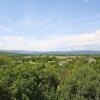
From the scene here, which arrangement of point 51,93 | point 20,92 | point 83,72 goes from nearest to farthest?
point 20,92
point 51,93
point 83,72

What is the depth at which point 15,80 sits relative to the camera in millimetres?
29938

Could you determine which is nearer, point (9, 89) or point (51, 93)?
point (9, 89)

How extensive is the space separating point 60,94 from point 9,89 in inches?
266

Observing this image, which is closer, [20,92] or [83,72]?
[20,92]

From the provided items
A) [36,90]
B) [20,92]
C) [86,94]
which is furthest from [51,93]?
[86,94]

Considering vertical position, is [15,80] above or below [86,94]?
above

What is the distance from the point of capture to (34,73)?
33.8 meters

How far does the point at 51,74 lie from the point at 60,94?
608cm

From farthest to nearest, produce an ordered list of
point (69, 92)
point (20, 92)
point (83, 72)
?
point (83, 72) → point (69, 92) → point (20, 92)

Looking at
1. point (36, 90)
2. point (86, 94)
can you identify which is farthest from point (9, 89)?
point (86, 94)

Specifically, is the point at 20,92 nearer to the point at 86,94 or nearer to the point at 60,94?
the point at 60,94

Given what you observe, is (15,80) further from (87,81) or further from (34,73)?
(87,81)

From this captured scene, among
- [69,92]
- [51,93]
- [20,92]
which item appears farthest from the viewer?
[69,92]

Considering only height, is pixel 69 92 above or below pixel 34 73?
below
